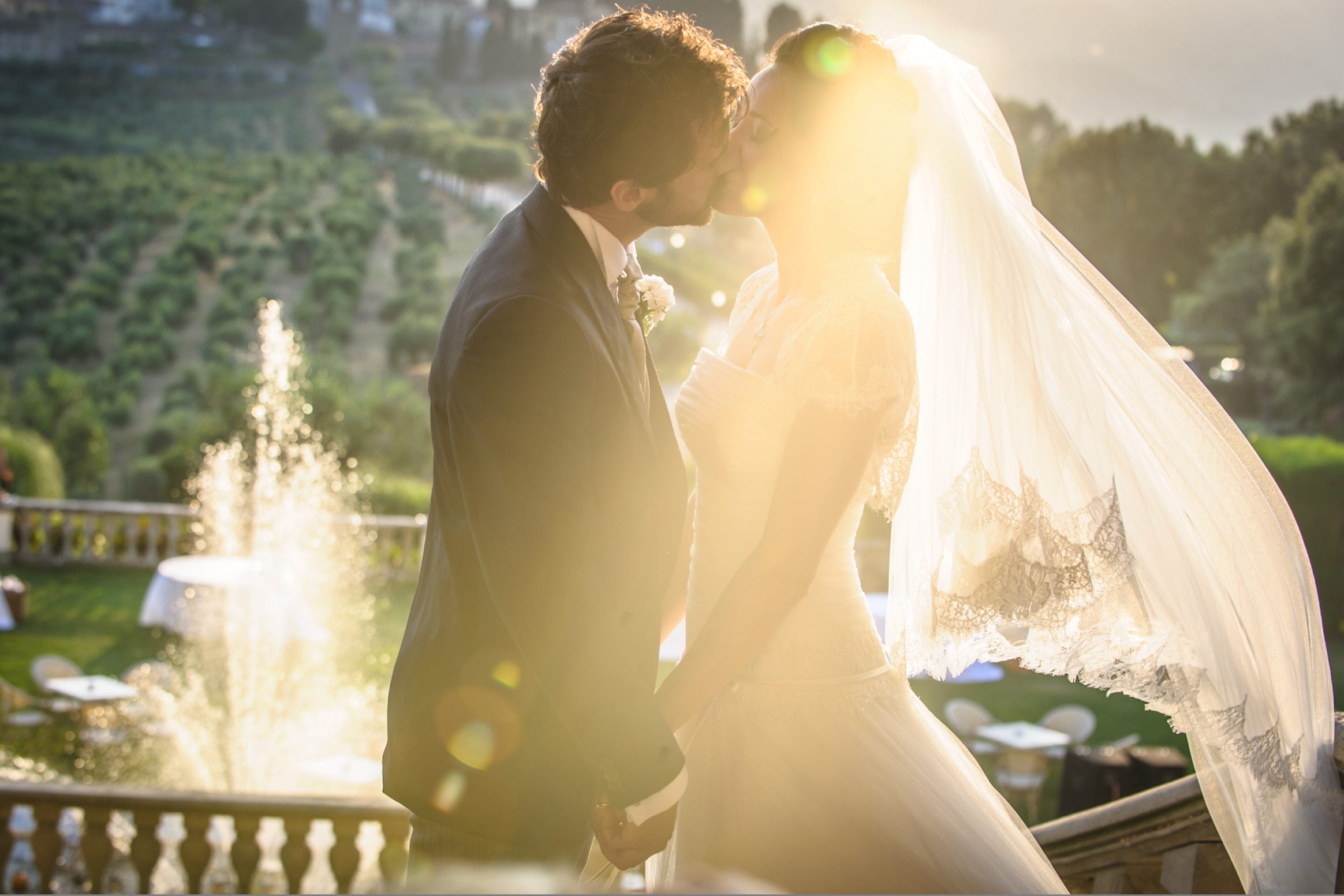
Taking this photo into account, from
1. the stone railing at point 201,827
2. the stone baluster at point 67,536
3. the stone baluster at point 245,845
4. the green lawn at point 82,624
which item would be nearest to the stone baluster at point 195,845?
the stone railing at point 201,827

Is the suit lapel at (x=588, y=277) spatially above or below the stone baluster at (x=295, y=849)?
above

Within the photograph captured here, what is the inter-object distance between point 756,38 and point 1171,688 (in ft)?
138

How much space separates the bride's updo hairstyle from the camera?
206cm

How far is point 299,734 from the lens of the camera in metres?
8.51

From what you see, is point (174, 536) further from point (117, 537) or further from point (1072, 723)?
point (1072, 723)

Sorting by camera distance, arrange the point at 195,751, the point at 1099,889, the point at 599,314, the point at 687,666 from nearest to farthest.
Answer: the point at 599,314 → the point at 687,666 → the point at 1099,889 → the point at 195,751

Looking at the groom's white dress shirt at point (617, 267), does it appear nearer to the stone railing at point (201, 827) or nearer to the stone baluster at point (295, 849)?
the stone railing at point (201, 827)

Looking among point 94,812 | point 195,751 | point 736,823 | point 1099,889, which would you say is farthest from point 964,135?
point 195,751

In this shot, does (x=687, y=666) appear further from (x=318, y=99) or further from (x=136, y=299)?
(x=318, y=99)

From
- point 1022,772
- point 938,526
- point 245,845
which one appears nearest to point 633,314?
point 938,526

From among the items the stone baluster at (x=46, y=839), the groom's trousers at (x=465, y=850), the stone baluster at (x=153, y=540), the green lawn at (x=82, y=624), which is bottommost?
the green lawn at (x=82, y=624)

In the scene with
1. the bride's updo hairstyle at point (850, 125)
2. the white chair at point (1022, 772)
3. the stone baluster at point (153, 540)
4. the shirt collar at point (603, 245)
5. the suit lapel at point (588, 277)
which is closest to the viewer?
the suit lapel at point (588, 277)

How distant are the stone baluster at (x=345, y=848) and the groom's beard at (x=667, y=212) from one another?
220cm

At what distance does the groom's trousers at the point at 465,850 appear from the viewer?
1744mm
